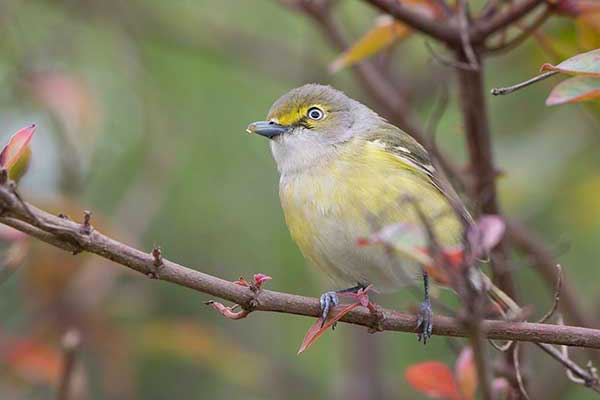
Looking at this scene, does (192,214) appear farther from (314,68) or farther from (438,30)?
(438,30)

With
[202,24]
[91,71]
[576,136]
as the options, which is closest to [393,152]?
[576,136]

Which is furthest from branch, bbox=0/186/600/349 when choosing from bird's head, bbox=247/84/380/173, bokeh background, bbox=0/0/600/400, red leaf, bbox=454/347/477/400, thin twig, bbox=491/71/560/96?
bokeh background, bbox=0/0/600/400

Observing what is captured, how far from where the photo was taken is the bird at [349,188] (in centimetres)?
301

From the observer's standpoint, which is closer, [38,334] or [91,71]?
[38,334]

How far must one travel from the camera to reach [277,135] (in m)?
3.55

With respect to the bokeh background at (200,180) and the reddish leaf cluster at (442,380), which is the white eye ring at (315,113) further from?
the reddish leaf cluster at (442,380)

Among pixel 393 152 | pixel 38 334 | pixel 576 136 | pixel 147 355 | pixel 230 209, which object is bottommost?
pixel 38 334

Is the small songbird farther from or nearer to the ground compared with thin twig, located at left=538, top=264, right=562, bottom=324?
farther from the ground

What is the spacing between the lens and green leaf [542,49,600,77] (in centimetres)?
197

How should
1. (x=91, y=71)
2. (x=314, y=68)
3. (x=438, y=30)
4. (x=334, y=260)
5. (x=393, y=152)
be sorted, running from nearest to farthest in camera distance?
(x=438, y=30) → (x=334, y=260) → (x=393, y=152) → (x=314, y=68) → (x=91, y=71)

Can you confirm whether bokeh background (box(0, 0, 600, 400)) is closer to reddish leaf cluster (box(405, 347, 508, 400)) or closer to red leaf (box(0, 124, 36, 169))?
reddish leaf cluster (box(405, 347, 508, 400))

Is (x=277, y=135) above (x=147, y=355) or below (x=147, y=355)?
above

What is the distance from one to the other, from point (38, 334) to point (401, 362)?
2.04 m

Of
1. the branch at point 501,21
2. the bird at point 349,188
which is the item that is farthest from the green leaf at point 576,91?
the bird at point 349,188
